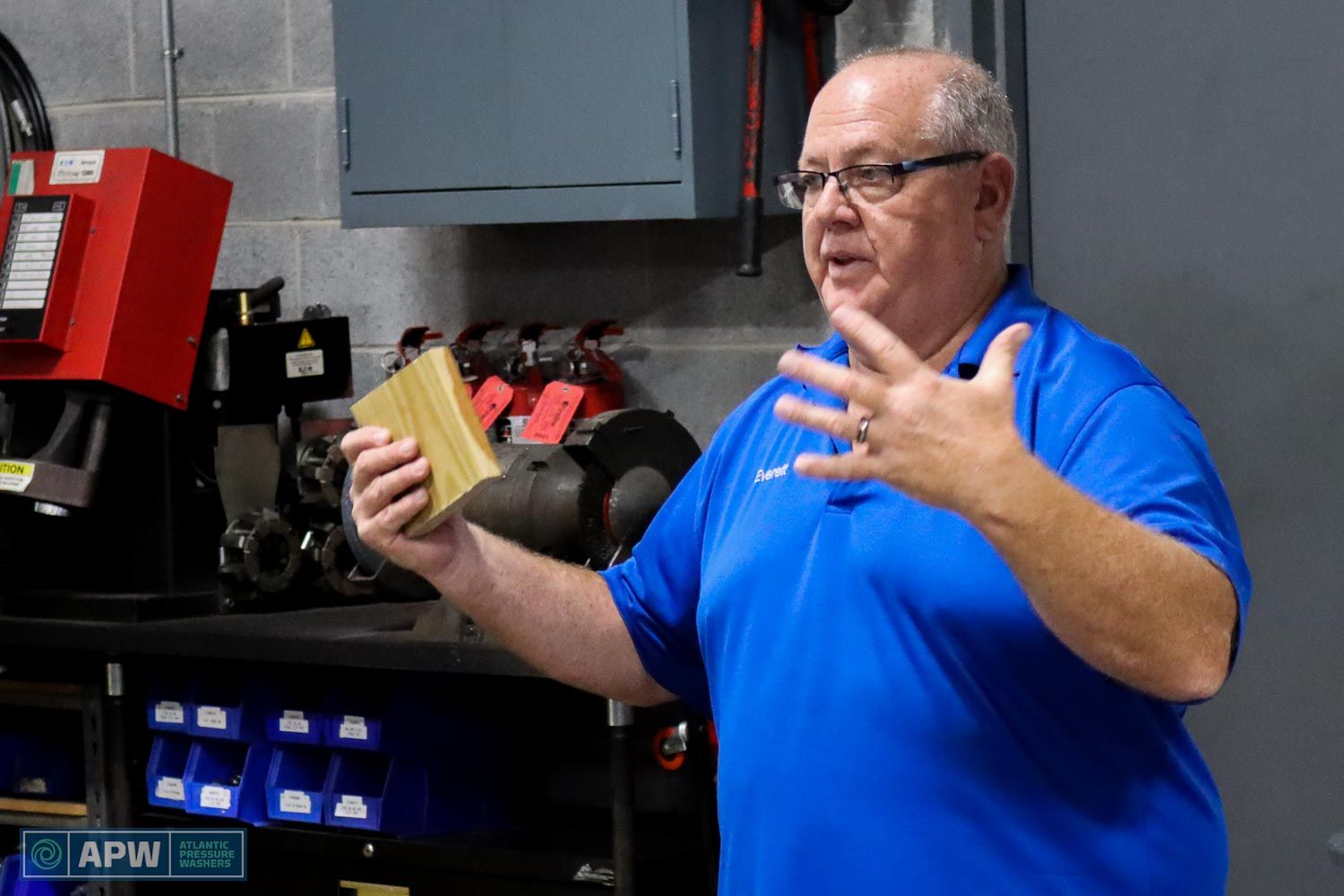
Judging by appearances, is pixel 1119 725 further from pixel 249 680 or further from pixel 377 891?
pixel 249 680

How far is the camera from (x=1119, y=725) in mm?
1239

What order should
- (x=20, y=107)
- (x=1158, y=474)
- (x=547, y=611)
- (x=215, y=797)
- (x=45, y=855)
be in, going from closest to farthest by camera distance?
(x=1158, y=474)
(x=547, y=611)
(x=215, y=797)
(x=45, y=855)
(x=20, y=107)

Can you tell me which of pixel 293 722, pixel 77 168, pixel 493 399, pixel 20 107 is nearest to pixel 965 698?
pixel 293 722

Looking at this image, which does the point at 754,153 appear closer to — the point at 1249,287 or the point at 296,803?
the point at 1249,287

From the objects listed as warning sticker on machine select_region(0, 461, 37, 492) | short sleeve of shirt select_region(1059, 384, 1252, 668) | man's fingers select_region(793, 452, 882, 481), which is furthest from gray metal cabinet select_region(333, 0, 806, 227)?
man's fingers select_region(793, 452, 882, 481)

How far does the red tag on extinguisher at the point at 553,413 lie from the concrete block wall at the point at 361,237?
292mm

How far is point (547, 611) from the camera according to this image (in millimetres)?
1595

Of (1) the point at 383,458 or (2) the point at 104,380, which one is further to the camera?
(2) the point at 104,380

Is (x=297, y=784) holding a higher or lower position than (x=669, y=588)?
lower

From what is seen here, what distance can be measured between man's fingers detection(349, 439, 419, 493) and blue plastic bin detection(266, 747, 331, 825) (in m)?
1.24

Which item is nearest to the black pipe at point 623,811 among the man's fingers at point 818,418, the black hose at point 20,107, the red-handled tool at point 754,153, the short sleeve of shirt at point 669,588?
the short sleeve of shirt at point 669,588

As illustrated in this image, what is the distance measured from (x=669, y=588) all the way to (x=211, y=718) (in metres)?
1.26

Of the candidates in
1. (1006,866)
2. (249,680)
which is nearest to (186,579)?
(249,680)

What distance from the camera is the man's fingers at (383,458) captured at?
4.59 ft
